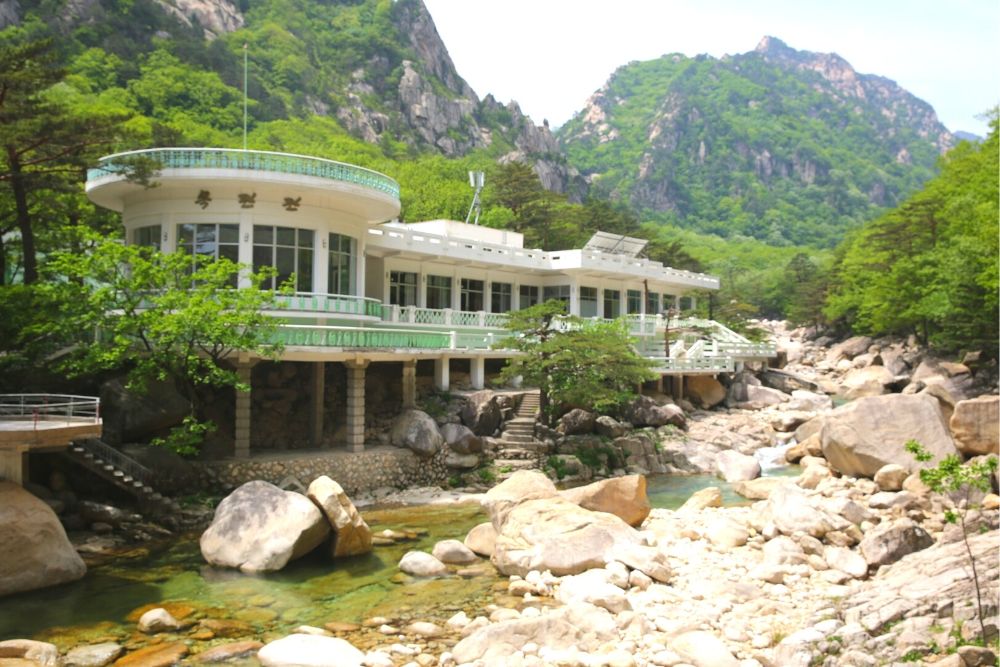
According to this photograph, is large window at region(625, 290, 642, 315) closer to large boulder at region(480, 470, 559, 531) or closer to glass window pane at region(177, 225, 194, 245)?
glass window pane at region(177, 225, 194, 245)

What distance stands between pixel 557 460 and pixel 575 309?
15.7 metres

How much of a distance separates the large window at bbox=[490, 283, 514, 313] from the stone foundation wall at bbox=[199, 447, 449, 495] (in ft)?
50.2

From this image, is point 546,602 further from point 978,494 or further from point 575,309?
point 575,309

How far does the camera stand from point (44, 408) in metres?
18.3

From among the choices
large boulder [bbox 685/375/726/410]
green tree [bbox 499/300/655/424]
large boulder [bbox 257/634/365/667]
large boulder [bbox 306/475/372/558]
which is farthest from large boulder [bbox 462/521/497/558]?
large boulder [bbox 685/375/726/410]

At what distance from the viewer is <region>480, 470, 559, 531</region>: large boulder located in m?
18.4

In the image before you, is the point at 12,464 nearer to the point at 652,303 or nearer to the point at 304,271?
the point at 304,271

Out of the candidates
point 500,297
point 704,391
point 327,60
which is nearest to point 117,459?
point 500,297

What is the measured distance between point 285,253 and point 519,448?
10083 millimetres

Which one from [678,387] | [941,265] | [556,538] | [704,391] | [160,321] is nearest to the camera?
[556,538]

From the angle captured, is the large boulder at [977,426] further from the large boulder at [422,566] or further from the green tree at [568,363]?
the large boulder at [422,566]

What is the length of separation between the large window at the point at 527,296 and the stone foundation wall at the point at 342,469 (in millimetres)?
17008

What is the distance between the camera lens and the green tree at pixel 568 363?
1111 inches

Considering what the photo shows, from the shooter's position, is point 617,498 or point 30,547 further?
point 617,498
